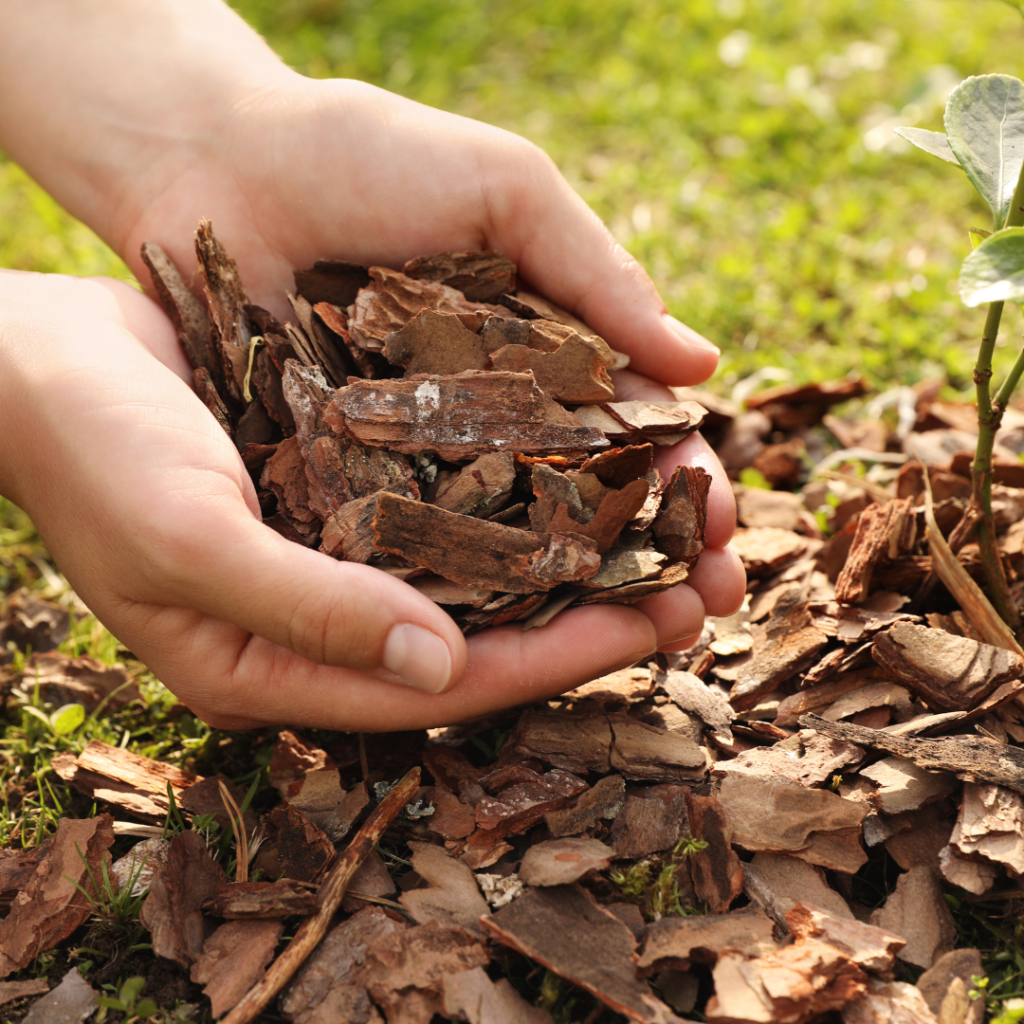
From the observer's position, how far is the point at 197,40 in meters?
3.32

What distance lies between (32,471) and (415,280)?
1.27m

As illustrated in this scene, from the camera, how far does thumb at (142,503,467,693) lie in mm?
1933

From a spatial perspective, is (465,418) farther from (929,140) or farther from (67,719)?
(67,719)

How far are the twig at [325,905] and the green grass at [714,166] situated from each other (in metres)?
0.58

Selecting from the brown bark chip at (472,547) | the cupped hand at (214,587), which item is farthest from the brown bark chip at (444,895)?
the brown bark chip at (472,547)

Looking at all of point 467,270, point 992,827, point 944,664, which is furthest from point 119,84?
point 992,827

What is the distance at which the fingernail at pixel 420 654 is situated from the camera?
77.0 inches

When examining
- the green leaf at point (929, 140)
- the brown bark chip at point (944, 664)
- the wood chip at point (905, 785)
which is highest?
the green leaf at point (929, 140)

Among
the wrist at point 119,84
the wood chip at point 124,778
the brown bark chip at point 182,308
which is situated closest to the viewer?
the wood chip at point 124,778

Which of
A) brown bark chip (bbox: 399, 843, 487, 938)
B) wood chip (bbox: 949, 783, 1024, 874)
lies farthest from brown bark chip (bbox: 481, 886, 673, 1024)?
wood chip (bbox: 949, 783, 1024, 874)

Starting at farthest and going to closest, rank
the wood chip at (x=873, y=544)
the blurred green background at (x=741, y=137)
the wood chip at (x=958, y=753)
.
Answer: the blurred green background at (x=741, y=137), the wood chip at (x=873, y=544), the wood chip at (x=958, y=753)

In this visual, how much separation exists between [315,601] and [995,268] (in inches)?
60.8

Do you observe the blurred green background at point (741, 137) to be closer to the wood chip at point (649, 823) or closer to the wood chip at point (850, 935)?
the wood chip at point (649, 823)

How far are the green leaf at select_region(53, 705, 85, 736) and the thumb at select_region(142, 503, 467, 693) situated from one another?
0.93 metres
